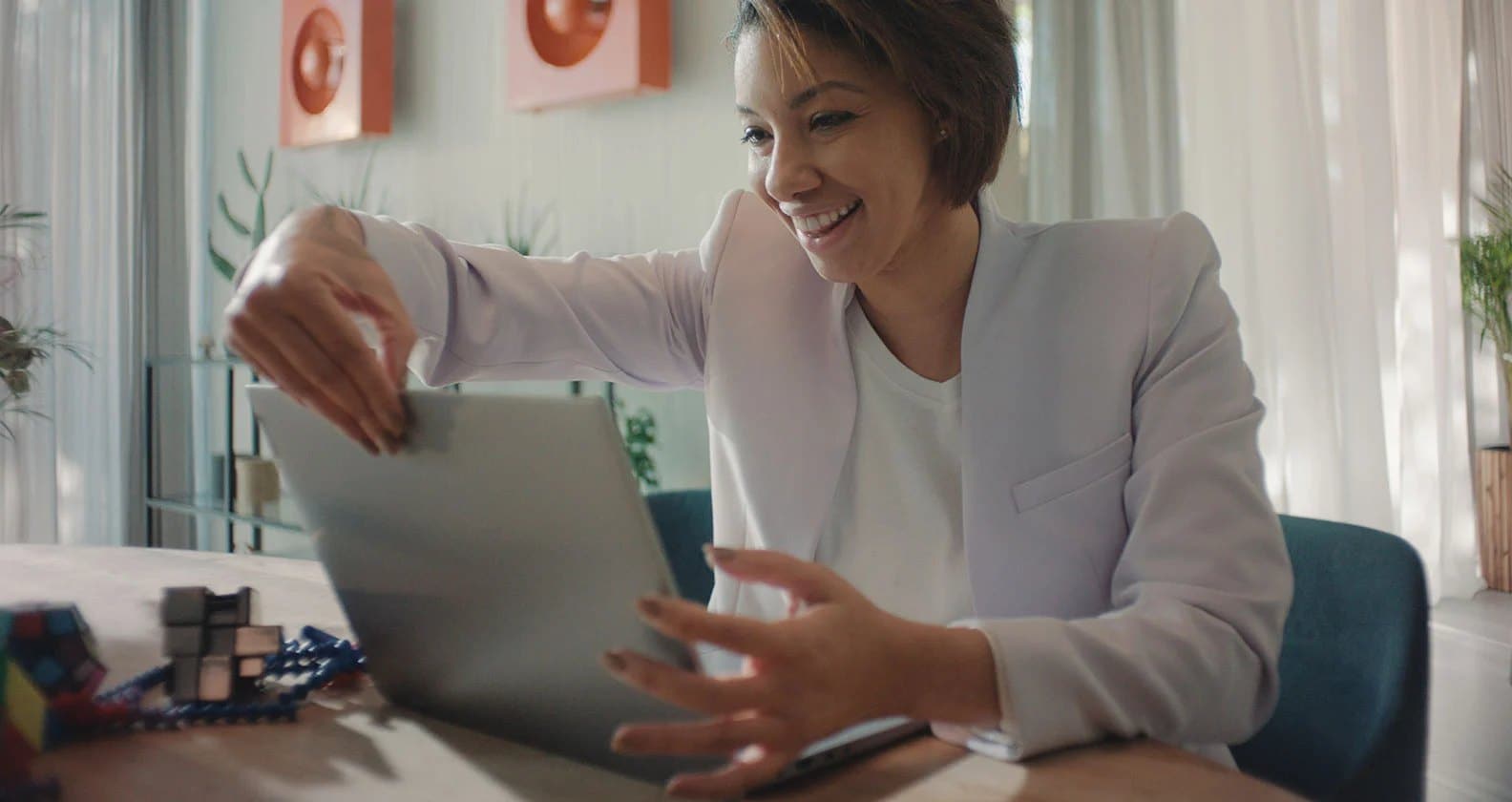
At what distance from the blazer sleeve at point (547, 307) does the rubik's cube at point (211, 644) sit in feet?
1.20

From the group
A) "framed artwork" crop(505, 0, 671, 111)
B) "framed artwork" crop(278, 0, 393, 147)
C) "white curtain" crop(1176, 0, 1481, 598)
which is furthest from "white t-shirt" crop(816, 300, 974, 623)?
"framed artwork" crop(278, 0, 393, 147)

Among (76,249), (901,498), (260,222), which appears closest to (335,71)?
(260,222)

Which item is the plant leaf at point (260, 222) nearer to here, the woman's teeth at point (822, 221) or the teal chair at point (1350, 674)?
the woman's teeth at point (822, 221)

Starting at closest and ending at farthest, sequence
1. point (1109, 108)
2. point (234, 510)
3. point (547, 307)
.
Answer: point (547, 307) < point (1109, 108) < point (234, 510)

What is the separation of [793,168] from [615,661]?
66 cm

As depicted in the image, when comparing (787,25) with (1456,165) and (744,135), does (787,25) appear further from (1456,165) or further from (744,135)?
(1456,165)

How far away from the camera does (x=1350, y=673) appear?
3.65 feet

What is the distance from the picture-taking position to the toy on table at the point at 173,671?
2.45 ft

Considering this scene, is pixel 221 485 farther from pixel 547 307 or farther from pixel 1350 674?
pixel 1350 674

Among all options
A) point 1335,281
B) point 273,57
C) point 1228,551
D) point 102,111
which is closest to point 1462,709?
point 1335,281

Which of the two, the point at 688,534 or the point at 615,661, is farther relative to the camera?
the point at 688,534

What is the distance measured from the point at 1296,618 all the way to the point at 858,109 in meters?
0.68

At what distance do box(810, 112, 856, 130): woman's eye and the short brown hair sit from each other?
0.05 m

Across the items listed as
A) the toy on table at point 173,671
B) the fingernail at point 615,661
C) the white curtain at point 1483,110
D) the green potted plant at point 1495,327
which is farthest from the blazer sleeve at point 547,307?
the white curtain at point 1483,110
